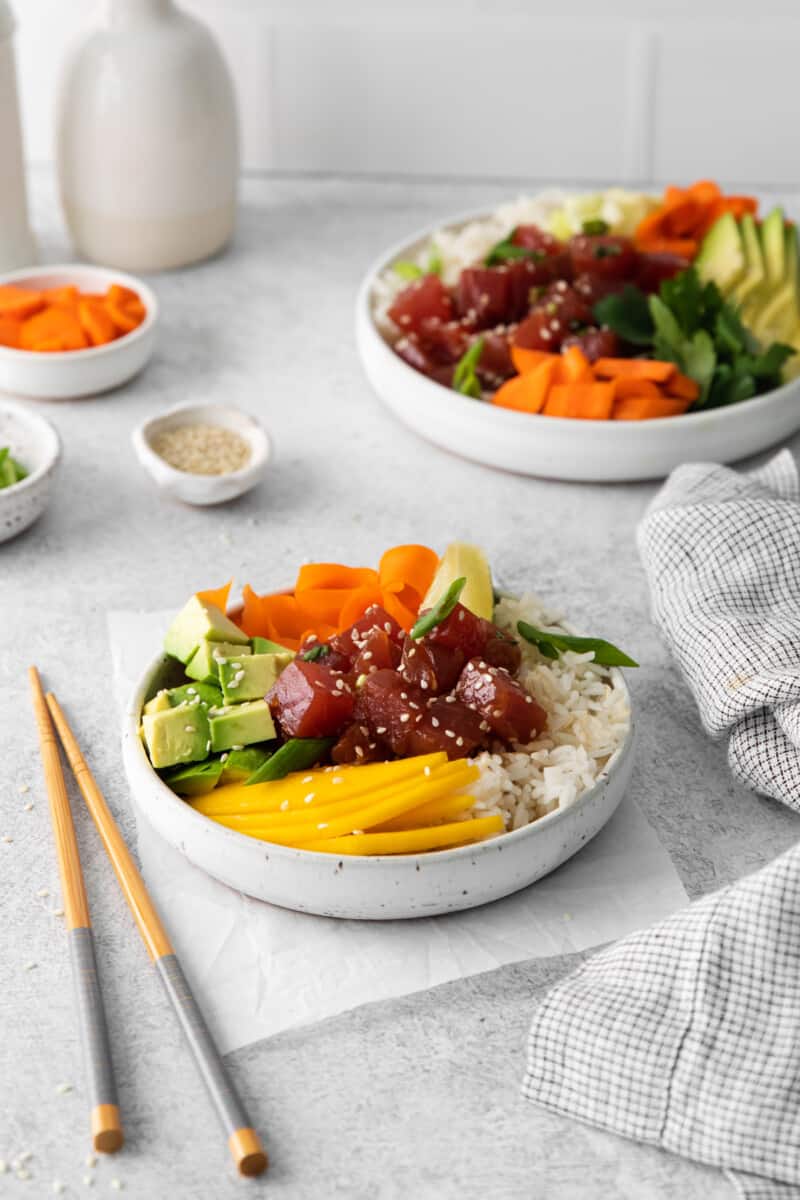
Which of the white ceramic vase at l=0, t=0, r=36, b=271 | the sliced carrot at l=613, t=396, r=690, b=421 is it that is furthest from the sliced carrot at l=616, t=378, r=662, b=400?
the white ceramic vase at l=0, t=0, r=36, b=271

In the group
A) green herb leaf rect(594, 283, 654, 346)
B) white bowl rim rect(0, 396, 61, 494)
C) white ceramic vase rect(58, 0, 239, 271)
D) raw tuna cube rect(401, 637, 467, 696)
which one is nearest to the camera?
raw tuna cube rect(401, 637, 467, 696)

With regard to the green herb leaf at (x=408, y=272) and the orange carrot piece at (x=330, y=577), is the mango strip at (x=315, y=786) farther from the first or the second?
the green herb leaf at (x=408, y=272)

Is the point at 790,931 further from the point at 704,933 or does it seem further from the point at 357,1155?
the point at 357,1155

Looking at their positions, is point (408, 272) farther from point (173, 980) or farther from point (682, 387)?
point (173, 980)

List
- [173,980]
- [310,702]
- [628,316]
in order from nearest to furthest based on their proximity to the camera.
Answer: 1. [173,980]
2. [310,702]
3. [628,316]

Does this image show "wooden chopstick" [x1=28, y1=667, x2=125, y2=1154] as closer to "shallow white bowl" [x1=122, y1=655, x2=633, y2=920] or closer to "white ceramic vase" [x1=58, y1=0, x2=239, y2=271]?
"shallow white bowl" [x1=122, y1=655, x2=633, y2=920]

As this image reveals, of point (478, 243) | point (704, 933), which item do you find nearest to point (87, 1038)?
point (704, 933)

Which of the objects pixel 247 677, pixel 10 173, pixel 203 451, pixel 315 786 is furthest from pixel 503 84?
pixel 315 786

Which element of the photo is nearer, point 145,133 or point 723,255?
point 723,255
